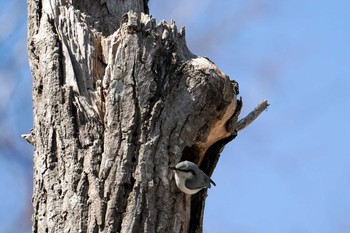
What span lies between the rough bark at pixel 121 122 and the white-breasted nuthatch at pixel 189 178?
5cm

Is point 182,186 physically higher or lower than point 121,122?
lower

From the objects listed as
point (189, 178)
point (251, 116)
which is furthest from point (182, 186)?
A: point (251, 116)

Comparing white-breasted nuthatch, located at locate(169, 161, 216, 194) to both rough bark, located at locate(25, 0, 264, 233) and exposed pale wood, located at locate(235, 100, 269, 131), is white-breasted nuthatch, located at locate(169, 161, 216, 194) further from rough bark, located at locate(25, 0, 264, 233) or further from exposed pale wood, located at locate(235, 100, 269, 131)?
exposed pale wood, located at locate(235, 100, 269, 131)

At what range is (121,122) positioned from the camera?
14.1ft

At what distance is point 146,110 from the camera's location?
435 cm

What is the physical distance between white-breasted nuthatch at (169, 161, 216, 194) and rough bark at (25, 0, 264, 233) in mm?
47

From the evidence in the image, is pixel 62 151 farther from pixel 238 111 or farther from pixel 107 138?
pixel 238 111

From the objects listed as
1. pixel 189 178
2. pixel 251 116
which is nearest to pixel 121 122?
pixel 189 178

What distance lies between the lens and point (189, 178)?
169 inches

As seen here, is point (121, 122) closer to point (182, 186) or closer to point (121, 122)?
point (121, 122)

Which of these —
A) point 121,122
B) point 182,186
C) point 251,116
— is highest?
point 251,116

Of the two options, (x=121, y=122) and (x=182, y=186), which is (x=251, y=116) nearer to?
(x=182, y=186)

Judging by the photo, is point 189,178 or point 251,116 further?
point 251,116

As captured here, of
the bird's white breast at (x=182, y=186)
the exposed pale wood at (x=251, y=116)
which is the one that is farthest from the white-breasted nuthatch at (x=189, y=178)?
the exposed pale wood at (x=251, y=116)
